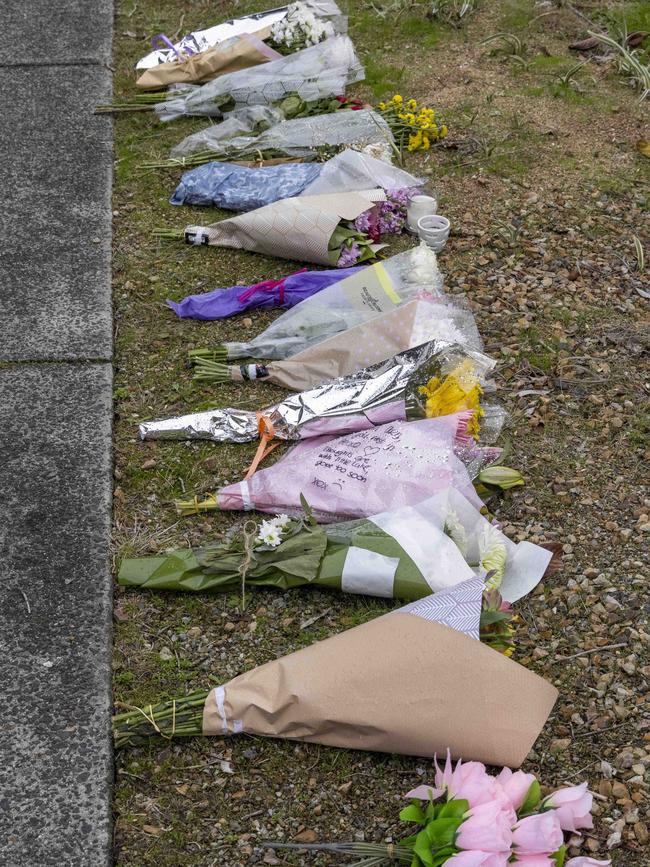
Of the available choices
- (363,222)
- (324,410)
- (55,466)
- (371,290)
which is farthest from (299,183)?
(55,466)

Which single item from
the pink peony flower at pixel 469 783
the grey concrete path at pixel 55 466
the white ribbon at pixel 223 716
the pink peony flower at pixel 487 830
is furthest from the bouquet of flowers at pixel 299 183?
the pink peony flower at pixel 487 830

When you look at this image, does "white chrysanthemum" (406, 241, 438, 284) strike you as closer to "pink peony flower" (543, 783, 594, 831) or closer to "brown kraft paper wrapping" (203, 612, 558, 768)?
"brown kraft paper wrapping" (203, 612, 558, 768)

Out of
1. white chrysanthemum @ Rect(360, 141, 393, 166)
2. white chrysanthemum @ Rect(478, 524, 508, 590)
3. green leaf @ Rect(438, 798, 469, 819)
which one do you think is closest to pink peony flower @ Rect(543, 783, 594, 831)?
green leaf @ Rect(438, 798, 469, 819)

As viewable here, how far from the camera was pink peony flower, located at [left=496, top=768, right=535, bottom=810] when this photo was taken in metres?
2.00

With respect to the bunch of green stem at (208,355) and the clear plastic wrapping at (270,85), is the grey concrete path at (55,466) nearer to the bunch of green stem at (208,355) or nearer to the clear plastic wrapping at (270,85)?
the bunch of green stem at (208,355)

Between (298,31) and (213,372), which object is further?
(298,31)

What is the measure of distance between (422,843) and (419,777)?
0.30 metres

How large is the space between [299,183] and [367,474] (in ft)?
5.75

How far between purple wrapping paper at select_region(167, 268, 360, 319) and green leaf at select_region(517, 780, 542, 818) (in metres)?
2.05

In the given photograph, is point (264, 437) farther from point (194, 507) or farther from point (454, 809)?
point (454, 809)

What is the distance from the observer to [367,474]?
274 cm

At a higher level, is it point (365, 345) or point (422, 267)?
point (422, 267)

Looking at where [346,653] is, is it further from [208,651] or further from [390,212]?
[390,212]

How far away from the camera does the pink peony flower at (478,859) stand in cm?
182
